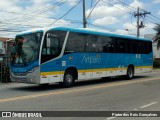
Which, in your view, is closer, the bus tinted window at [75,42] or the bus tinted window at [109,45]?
the bus tinted window at [75,42]

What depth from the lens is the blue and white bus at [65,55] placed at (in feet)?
51.8

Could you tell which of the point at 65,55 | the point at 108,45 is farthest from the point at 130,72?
the point at 65,55

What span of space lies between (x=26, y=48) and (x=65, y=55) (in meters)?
2.12

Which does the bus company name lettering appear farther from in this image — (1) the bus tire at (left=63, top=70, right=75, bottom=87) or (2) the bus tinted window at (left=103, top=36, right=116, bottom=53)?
(1) the bus tire at (left=63, top=70, right=75, bottom=87)

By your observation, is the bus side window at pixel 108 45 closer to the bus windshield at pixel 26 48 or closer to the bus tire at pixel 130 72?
the bus tire at pixel 130 72

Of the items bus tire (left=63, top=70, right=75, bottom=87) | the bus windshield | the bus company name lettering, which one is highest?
the bus windshield

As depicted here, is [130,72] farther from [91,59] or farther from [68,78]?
[68,78]

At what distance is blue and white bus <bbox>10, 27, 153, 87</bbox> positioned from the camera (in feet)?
51.8

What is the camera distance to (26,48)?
16.2 m

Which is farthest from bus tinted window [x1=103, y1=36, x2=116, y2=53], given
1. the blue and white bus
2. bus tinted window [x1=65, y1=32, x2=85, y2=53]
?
bus tinted window [x1=65, y1=32, x2=85, y2=53]

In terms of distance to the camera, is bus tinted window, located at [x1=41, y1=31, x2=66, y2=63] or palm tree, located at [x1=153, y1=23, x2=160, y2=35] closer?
bus tinted window, located at [x1=41, y1=31, x2=66, y2=63]

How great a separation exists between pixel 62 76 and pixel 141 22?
3672 centimetres

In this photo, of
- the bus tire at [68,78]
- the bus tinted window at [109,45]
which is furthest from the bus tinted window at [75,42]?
the bus tinted window at [109,45]

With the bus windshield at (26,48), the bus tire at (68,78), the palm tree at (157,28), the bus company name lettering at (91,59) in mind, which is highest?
the palm tree at (157,28)
